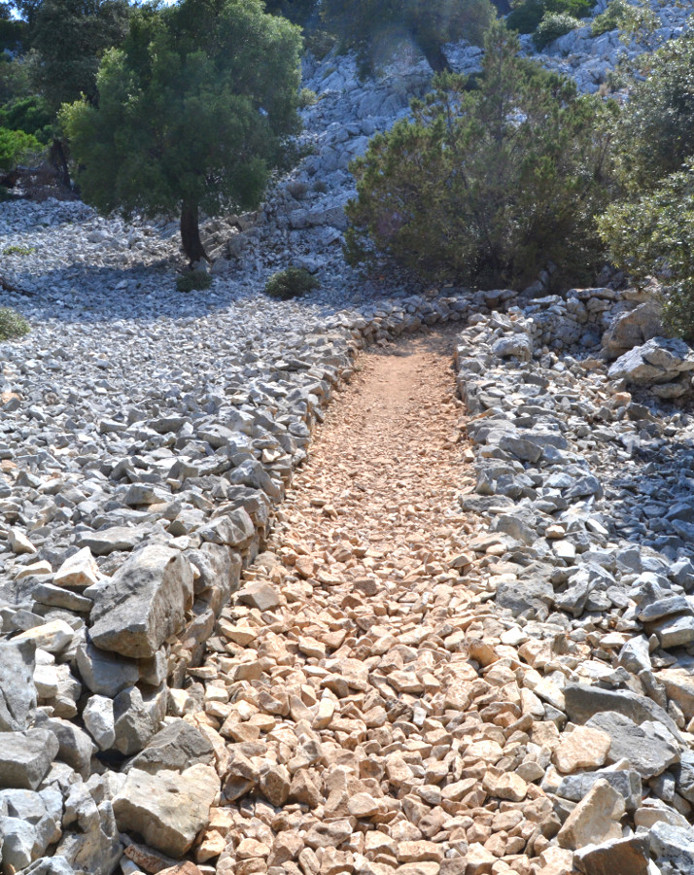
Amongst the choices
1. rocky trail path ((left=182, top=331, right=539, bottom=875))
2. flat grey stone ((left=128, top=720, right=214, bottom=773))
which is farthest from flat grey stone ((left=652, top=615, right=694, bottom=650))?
flat grey stone ((left=128, top=720, right=214, bottom=773))

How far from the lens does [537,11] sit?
40.9 m

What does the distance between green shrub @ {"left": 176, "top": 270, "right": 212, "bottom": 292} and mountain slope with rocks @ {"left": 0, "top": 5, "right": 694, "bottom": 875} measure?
8.03 meters

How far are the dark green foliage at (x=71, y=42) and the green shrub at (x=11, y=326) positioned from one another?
17898mm

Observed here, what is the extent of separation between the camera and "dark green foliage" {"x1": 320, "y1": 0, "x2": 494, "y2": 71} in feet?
110

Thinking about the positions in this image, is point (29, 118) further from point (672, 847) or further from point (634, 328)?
point (672, 847)

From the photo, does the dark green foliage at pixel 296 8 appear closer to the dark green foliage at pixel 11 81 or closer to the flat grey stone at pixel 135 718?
the dark green foliage at pixel 11 81

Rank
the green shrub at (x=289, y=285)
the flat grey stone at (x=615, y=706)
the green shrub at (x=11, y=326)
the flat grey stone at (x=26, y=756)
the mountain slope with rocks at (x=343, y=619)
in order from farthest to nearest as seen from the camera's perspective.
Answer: the green shrub at (x=289, y=285)
the green shrub at (x=11, y=326)
the flat grey stone at (x=615, y=706)
the mountain slope with rocks at (x=343, y=619)
the flat grey stone at (x=26, y=756)

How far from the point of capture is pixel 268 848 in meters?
3.36

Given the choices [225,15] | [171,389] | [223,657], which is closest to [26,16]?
[225,15]

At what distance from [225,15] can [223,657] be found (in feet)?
71.0

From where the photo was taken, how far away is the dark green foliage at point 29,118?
34188mm

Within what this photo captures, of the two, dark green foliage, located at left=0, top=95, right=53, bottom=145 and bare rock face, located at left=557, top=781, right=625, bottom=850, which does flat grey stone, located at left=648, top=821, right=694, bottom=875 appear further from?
dark green foliage, located at left=0, top=95, right=53, bottom=145

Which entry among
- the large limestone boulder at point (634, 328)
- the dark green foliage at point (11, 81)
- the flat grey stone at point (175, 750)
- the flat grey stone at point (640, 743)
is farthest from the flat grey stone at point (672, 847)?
the dark green foliage at point (11, 81)

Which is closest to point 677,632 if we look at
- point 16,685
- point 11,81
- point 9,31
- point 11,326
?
point 16,685
